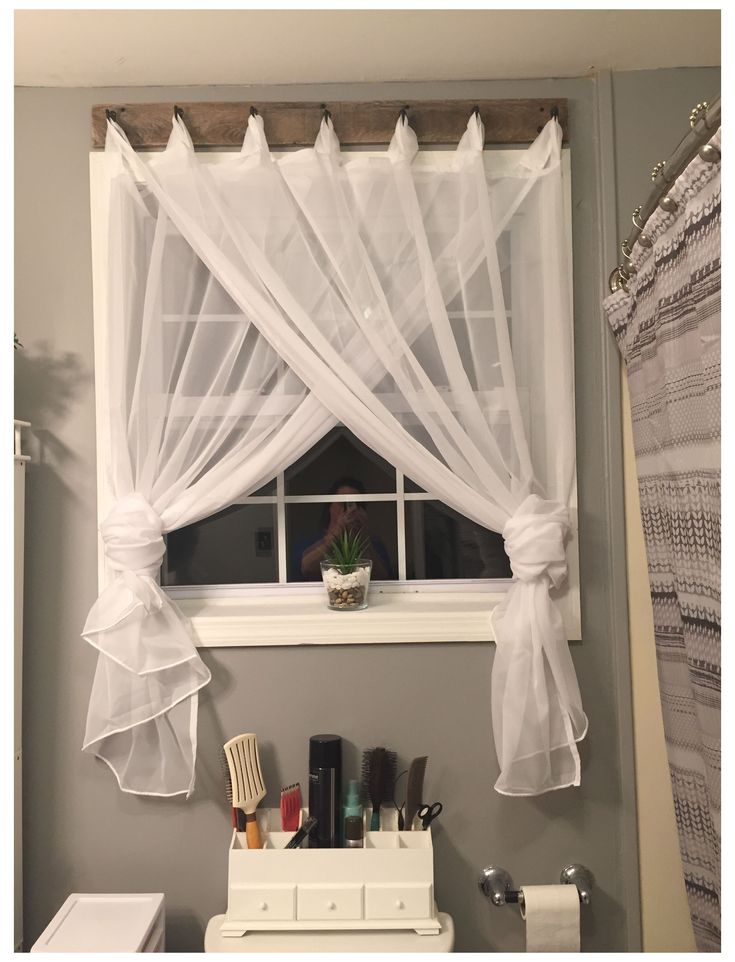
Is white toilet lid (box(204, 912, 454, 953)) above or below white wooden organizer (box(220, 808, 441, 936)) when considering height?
below

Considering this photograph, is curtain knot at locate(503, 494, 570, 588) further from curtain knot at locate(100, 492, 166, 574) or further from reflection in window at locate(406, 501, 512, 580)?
curtain knot at locate(100, 492, 166, 574)

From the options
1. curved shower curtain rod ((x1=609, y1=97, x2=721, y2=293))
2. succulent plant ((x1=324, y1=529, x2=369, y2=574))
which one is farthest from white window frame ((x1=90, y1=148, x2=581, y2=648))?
curved shower curtain rod ((x1=609, y1=97, x2=721, y2=293))

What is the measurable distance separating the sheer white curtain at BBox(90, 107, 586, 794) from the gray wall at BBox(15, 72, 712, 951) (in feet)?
0.35

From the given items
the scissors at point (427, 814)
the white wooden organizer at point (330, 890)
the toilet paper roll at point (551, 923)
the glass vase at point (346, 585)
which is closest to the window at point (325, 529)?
the glass vase at point (346, 585)

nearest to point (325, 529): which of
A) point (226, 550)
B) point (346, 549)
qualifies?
point (346, 549)

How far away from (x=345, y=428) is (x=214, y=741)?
84 centimetres

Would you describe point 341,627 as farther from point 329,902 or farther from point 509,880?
point 509,880

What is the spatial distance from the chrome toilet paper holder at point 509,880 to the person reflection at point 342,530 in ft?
2.45

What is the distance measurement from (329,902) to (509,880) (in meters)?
0.47

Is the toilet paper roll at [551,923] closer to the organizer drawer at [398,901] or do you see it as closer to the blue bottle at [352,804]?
the organizer drawer at [398,901]

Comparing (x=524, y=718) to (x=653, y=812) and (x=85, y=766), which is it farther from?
(x=85, y=766)

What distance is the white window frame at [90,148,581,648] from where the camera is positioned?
182 cm

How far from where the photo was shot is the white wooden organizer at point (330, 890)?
1.61 meters

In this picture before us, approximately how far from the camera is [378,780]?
1.76 m
